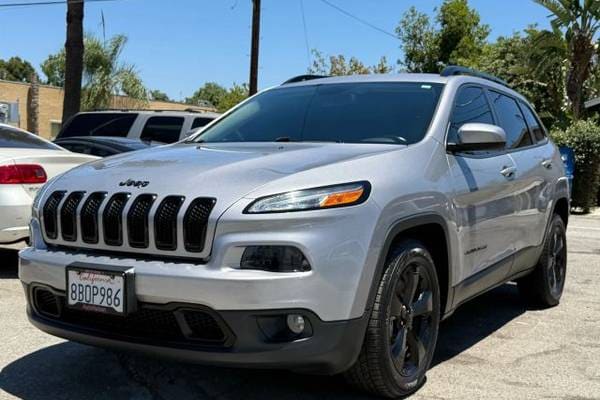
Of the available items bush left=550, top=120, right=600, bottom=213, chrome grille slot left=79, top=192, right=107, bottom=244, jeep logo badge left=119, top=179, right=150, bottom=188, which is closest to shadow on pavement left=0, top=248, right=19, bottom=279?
chrome grille slot left=79, top=192, right=107, bottom=244

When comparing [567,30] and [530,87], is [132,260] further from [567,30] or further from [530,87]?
[530,87]

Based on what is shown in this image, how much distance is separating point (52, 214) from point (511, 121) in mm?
3334

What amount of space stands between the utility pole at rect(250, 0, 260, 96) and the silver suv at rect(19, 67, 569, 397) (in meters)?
15.9

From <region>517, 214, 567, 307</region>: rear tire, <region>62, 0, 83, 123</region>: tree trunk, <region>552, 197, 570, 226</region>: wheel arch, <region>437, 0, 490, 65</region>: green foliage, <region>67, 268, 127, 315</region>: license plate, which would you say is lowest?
<region>517, 214, 567, 307</region>: rear tire

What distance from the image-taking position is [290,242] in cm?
285

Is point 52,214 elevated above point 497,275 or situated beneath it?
elevated above

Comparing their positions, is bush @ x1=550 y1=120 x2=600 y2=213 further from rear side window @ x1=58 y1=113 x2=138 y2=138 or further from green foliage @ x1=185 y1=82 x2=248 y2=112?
green foliage @ x1=185 y1=82 x2=248 y2=112

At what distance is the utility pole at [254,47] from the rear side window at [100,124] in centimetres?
882

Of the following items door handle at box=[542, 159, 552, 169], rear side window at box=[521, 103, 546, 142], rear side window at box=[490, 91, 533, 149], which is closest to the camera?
rear side window at box=[490, 91, 533, 149]

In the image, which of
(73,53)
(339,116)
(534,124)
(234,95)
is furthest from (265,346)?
(234,95)

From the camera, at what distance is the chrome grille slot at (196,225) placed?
2924 millimetres

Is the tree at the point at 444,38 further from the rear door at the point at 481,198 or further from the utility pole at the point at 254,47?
the rear door at the point at 481,198

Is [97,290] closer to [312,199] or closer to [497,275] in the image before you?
[312,199]

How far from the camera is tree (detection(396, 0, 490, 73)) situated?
120 ft
